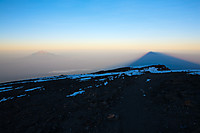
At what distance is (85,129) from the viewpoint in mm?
6613

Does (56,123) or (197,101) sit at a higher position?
(197,101)

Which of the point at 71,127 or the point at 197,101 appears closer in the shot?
the point at 71,127

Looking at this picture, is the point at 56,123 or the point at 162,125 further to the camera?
the point at 56,123

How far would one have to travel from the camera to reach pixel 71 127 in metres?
6.98

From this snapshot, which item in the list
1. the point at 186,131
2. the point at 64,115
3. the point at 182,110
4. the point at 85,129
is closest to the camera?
the point at 186,131

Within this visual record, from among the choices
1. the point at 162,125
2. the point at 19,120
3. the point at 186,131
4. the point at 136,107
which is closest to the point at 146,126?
the point at 162,125

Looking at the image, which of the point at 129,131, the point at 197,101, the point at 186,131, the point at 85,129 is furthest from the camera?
the point at 197,101

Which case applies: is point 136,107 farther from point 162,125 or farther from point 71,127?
point 71,127

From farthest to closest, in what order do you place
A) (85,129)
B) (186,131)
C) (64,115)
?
(64,115)
(85,129)
(186,131)

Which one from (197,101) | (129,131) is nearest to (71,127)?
(129,131)

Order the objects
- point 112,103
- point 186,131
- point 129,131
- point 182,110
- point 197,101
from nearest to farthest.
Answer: point 186,131 → point 129,131 → point 182,110 → point 197,101 → point 112,103

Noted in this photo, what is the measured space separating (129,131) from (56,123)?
4608 millimetres

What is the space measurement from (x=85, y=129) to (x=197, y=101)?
7.58 m

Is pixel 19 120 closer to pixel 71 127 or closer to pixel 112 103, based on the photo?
pixel 71 127
